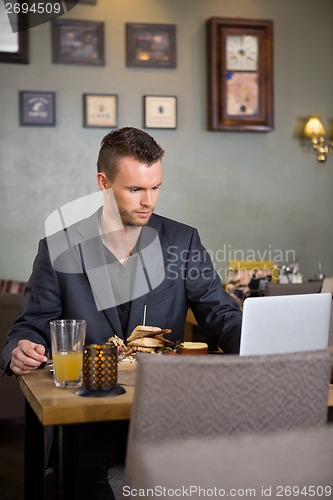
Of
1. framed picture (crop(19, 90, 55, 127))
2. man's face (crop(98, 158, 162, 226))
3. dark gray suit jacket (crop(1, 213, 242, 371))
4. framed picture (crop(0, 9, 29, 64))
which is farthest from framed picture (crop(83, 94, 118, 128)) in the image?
man's face (crop(98, 158, 162, 226))

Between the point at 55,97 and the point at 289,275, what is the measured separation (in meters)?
2.24

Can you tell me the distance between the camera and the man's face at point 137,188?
2.35 m

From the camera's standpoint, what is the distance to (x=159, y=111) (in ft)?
19.0

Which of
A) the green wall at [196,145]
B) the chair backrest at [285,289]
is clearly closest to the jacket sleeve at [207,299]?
the chair backrest at [285,289]

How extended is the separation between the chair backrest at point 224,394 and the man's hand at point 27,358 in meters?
0.71

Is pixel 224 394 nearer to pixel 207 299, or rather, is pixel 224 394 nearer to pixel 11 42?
pixel 207 299

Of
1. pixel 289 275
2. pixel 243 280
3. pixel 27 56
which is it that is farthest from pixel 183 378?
pixel 27 56

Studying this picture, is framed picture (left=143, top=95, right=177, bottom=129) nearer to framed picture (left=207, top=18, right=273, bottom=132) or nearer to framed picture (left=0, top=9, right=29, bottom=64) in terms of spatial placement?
framed picture (left=207, top=18, right=273, bottom=132)

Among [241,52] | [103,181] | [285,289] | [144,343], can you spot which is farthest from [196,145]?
[144,343]

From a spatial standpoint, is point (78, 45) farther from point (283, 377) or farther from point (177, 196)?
point (283, 377)

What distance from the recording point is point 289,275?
554 cm

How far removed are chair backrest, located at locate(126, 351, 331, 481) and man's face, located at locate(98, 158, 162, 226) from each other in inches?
45.7

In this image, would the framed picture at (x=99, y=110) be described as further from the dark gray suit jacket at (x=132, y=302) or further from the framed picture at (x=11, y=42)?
the dark gray suit jacket at (x=132, y=302)

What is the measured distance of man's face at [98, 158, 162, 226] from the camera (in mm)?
2346
